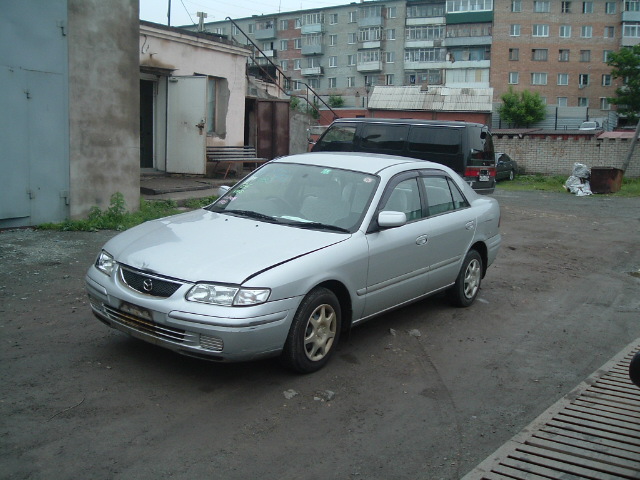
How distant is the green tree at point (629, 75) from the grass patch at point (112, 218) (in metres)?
59.5

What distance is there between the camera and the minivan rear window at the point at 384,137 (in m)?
14.1

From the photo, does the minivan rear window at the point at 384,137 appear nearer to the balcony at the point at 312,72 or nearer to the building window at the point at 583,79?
the building window at the point at 583,79

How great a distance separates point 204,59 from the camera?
17234mm

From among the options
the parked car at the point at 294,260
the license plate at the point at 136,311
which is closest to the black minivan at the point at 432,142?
the parked car at the point at 294,260

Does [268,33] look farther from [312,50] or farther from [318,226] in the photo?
[318,226]

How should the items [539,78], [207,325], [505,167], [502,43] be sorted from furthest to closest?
[539,78], [502,43], [505,167], [207,325]

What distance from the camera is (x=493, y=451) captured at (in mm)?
4078

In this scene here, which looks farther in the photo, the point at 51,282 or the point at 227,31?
the point at 227,31

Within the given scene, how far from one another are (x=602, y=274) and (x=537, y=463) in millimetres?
6499

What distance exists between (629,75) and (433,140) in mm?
55414

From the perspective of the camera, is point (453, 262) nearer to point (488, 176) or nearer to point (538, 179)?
point (488, 176)

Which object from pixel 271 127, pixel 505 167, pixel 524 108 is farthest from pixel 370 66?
pixel 271 127

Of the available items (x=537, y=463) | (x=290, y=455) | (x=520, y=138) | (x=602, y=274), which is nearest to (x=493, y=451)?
(x=537, y=463)

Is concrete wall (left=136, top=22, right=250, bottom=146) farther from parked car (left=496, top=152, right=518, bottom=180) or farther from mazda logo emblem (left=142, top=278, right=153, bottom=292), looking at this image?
parked car (left=496, top=152, right=518, bottom=180)
